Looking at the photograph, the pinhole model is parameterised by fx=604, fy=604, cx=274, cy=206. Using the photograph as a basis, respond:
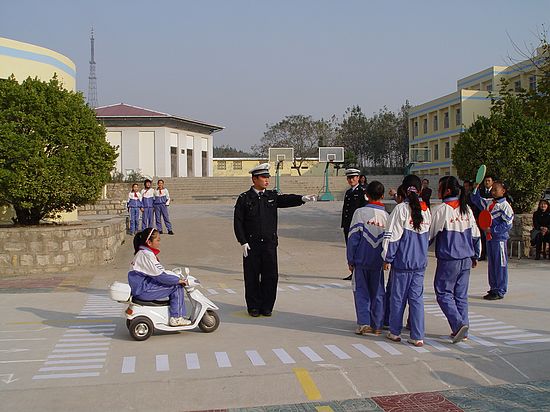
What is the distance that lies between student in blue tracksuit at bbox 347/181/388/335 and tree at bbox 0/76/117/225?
7.94 m

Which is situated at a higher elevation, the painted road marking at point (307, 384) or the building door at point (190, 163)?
the building door at point (190, 163)

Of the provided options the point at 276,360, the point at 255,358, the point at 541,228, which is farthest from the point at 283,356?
the point at 541,228

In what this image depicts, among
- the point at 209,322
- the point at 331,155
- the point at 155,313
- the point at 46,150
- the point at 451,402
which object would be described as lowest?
the point at 451,402

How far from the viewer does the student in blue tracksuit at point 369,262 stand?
6.91 metres

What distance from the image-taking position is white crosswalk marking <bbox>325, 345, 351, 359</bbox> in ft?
20.0

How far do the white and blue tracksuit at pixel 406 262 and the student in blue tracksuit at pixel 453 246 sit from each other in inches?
11.3

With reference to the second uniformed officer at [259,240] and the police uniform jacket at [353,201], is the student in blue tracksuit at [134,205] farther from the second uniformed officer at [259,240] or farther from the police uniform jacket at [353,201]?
the second uniformed officer at [259,240]

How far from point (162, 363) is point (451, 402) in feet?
9.01

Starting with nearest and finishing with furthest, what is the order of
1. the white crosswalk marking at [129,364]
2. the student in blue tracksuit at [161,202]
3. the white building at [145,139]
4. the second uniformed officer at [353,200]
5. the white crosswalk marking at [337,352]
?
the white crosswalk marking at [129,364] < the white crosswalk marking at [337,352] < the second uniformed officer at [353,200] < the student in blue tracksuit at [161,202] < the white building at [145,139]

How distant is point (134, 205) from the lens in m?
17.8

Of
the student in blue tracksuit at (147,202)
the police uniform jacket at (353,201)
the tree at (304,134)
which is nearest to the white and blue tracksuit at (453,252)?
the police uniform jacket at (353,201)

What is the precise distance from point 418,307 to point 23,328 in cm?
487

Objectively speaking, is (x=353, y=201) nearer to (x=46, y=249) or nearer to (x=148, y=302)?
(x=148, y=302)

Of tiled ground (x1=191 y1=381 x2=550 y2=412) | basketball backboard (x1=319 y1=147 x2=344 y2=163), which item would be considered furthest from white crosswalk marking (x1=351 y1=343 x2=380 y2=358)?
basketball backboard (x1=319 y1=147 x2=344 y2=163)
